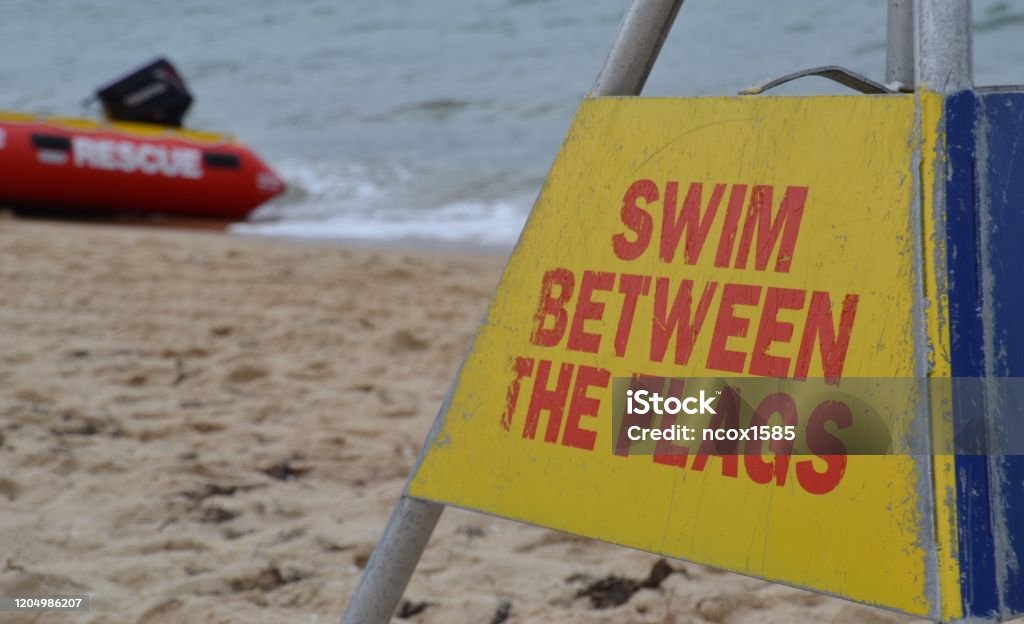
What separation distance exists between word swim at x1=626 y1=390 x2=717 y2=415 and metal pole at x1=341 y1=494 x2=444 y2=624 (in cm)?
26

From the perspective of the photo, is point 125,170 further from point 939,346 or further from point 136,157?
point 939,346

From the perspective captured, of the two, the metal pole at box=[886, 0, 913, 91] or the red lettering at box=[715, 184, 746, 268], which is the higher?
the metal pole at box=[886, 0, 913, 91]

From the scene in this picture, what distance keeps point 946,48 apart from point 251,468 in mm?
1923

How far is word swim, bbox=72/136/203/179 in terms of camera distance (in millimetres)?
7703

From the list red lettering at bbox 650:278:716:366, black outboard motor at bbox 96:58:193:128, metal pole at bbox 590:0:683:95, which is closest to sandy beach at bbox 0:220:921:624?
red lettering at bbox 650:278:716:366

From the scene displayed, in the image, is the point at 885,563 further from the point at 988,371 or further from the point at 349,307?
the point at 349,307

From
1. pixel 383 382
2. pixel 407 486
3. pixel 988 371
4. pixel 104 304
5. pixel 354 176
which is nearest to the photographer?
pixel 988 371

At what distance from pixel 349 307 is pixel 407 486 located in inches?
118

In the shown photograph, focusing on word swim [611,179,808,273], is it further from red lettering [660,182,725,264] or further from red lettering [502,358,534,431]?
red lettering [502,358,534,431]

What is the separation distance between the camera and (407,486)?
131 cm

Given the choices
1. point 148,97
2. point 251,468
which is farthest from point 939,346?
point 148,97

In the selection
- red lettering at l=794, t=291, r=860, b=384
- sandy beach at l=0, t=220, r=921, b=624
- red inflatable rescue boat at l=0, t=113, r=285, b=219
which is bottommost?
sandy beach at l=0, t=220, r=921, b=624

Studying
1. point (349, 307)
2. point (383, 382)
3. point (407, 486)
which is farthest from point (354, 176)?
point (407, 486)

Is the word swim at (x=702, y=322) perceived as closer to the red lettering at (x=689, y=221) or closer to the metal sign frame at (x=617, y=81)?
the red lettering at (x=689, y=221)
